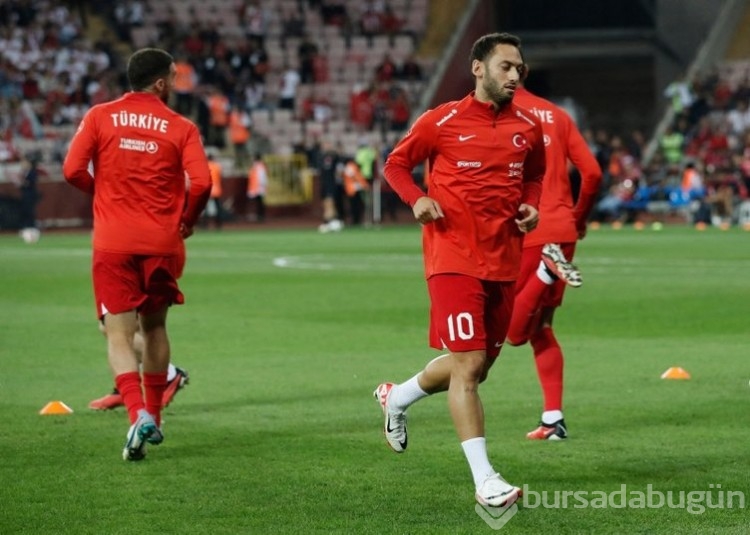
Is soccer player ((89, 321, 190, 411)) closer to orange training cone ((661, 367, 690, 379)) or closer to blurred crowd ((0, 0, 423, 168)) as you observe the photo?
orange training cone ((661, 367, 690, 379))

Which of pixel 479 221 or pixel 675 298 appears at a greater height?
pixel 479 221

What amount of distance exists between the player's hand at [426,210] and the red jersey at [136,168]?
74.7 inches

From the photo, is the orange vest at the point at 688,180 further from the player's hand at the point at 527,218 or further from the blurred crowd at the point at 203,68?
the player's hand at the point at 527,218

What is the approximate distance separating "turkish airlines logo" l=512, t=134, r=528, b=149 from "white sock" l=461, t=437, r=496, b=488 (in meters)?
1.47

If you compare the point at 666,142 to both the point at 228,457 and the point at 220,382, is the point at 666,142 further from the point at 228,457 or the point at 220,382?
the point at 228,457

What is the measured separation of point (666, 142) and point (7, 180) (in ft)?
57.5

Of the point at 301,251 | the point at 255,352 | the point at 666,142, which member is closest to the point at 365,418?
the point at 255,352

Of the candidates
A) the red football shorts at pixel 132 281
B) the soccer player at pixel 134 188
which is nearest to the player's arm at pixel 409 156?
the soccer player at pixel 134 188

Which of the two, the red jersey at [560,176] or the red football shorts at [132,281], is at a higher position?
the red jersey at [560,176]

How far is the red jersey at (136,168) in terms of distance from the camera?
30.3ft

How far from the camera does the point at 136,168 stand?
9.30 metres

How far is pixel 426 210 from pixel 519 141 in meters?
0.70

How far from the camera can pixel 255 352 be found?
14367 millimetres

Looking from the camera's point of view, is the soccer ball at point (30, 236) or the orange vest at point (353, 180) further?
the orange vest at point (353, 180)
